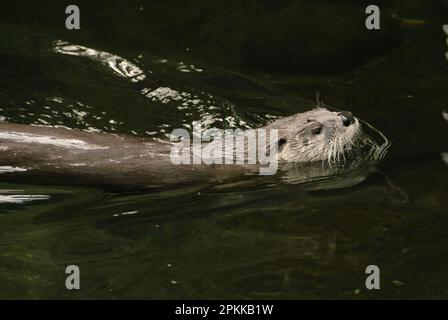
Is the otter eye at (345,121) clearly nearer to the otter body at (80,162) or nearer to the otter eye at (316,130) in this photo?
the otter eye at (316,130)

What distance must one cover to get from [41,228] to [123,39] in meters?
3.53

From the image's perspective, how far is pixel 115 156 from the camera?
5641mm

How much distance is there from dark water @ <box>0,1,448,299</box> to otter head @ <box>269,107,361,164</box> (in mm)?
348

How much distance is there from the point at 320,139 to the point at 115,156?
1504 millimetres

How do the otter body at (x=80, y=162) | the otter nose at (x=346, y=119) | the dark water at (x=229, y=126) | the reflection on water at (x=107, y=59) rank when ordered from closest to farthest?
the dark water at (x=229, y=126) < the otter body at (x=80, y=162) < the otter nose at (x=346, y=119) < the reflection on water at (x=107, y=59)

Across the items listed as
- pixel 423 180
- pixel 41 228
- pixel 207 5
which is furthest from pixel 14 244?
pixel 207 5

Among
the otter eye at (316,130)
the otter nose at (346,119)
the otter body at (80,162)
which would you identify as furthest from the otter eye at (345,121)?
the otter body at (80,162)

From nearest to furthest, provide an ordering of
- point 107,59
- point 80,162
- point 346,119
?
point 80,162
point 346,119
point 107,59

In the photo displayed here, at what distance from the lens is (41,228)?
4832 millimetres

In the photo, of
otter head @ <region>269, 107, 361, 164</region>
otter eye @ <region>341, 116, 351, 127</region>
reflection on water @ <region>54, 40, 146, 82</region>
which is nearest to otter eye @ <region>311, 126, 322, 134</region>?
otter head @ <region>269, 107, 361, 164</region>

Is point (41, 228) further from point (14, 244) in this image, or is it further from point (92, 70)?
point (92, 70)

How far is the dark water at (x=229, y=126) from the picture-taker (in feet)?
13.9

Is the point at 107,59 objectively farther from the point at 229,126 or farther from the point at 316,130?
the point at 316,130

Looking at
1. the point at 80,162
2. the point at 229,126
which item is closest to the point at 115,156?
the point at 80,162
